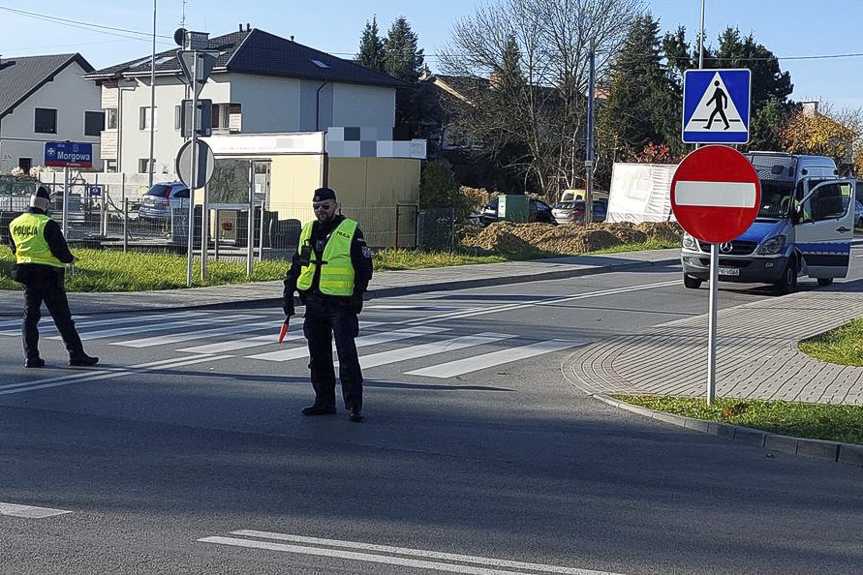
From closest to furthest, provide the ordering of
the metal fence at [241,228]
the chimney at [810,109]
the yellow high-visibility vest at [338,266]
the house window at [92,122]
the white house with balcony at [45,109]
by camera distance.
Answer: the yellow high-visibility vest at [338,266] → the metal fence at [241,228] → the chimney at [810,109] → the white house with balcony at [45,109] → the house window at [92,122]

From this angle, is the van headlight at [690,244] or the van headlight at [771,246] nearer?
the van headlight at [771,246]

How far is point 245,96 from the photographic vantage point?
57.6 m

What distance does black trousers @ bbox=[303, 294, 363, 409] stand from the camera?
31.5 ft

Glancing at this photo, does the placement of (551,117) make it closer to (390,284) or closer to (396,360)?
(390,284)

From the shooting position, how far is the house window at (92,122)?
76.2 m

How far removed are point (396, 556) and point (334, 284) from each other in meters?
4.08

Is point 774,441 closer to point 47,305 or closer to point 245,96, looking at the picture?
point 47,305

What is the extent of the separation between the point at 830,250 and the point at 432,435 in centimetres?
1675

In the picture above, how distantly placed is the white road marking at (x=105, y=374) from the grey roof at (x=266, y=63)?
45.3 metres

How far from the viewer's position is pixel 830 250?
23797 millimetres

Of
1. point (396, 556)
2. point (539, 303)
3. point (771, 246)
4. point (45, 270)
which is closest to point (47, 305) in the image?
point (45, 270)

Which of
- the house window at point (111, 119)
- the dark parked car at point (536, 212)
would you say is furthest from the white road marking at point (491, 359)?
the house window at point (111, 119)

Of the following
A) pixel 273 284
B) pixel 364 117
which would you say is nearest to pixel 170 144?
pixel 364 117

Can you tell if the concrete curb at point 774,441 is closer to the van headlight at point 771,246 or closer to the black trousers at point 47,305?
the black trousers at point 47,305
